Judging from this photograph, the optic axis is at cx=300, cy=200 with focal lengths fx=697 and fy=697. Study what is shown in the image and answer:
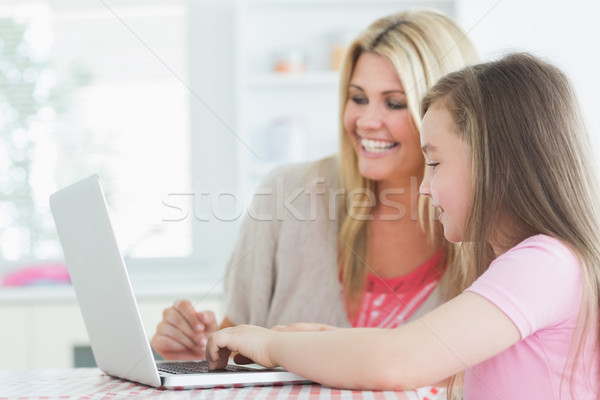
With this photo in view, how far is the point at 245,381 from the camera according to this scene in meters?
0.91

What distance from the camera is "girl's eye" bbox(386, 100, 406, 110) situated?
5.13 ft

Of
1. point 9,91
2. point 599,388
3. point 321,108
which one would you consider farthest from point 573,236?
point 9,91

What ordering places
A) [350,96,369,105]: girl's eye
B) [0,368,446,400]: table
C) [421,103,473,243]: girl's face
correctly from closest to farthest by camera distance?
[0,368,446,400]: table < [421,103,473,243]: girl's face < [350,96,369,105]: girl's eye

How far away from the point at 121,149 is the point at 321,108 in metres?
0.94

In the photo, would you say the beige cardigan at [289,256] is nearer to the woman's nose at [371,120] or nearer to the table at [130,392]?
the woman's nose at [371,120]

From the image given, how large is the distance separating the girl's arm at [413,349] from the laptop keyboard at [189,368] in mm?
147

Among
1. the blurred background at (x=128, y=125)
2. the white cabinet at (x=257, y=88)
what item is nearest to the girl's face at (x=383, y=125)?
the white cabinet at (x=257, y=88)

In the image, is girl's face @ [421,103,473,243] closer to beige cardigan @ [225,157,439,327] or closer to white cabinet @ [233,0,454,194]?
beige cardigan @ [225,157,439,327]

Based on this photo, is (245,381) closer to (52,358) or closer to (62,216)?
(62,216)

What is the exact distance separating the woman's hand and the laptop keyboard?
0.48 feet

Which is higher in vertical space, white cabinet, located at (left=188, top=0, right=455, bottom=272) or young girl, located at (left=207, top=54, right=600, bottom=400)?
white cabinet, located at (left=188, top=0, right=455, bottom=272)

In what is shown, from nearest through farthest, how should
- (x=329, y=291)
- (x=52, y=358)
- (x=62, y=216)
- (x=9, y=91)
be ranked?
1. (x=62, y=216)
2. (x=329, y=291)
3. (x=52, y=358)
4. (x=9, y=91)

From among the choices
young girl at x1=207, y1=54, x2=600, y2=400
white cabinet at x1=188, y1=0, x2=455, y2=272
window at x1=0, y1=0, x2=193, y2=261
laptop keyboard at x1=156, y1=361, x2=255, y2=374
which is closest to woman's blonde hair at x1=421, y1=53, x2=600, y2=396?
young girl at x1=207, y1=54, x2=600, y2=400

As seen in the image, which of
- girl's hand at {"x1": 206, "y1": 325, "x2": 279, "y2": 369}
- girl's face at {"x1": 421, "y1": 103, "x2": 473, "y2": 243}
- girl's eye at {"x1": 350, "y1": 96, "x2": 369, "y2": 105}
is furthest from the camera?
girl's eye at {"x1": 350, "y1": 96, "x2": 369, "y2": 105}
